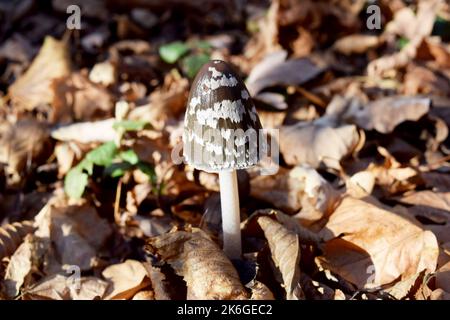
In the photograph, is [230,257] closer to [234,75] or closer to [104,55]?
[234,75]

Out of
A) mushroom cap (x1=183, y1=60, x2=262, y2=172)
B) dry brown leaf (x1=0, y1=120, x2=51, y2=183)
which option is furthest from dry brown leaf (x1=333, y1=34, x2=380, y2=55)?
mushroom cap (x1=183, y1=60, x2=262, y2=172)

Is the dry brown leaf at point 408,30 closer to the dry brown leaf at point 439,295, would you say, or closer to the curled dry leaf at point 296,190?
the curled dry leaf at point 296,190

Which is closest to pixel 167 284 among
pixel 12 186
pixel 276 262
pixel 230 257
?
pixel 230 257

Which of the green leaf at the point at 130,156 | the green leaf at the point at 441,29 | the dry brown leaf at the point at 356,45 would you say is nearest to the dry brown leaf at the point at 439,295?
the green leaf at the point at 130,156

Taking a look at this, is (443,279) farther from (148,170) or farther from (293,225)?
(148,170)
